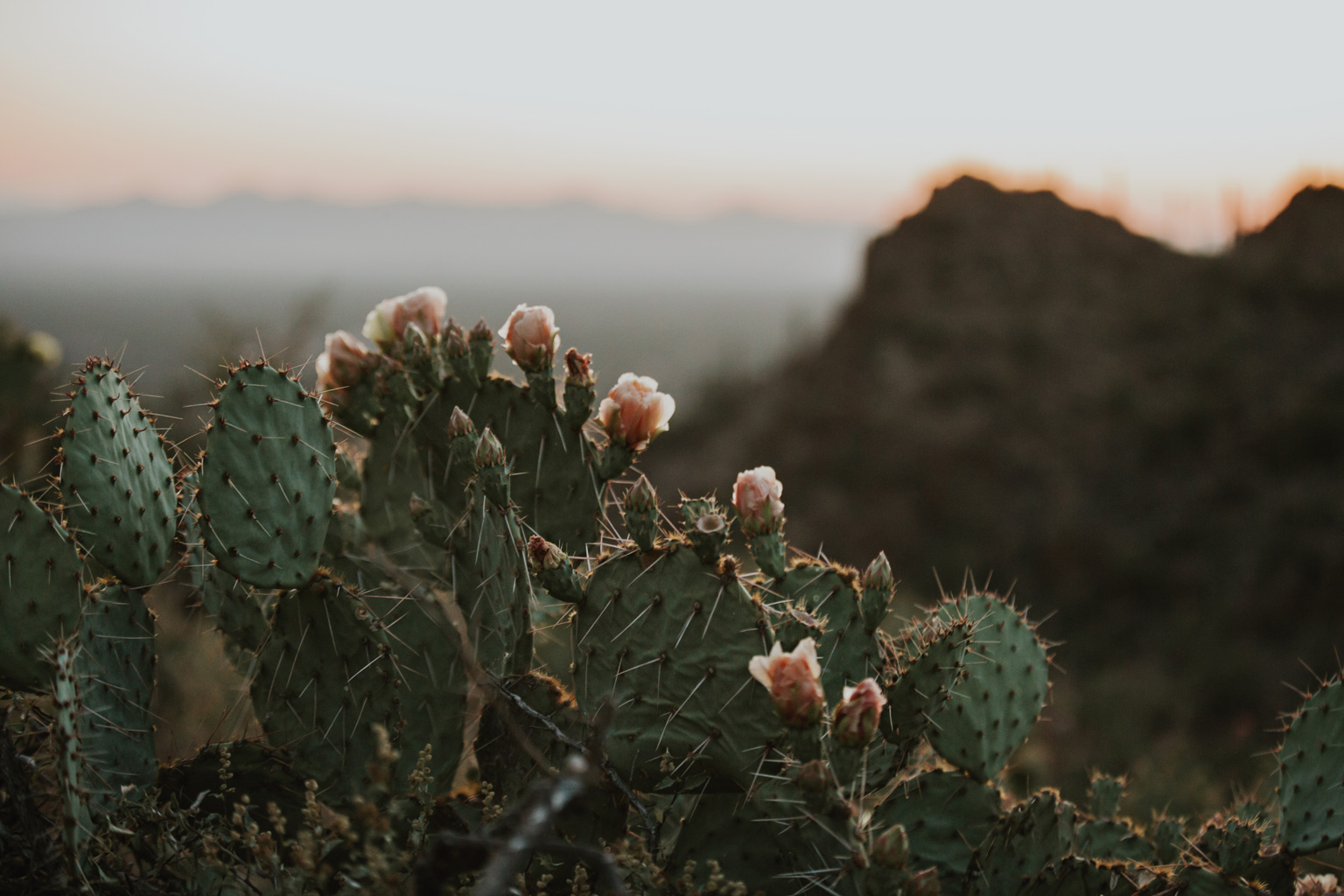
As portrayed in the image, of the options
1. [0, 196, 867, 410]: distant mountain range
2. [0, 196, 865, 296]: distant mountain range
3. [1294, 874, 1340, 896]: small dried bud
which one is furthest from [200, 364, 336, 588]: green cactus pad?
[0, 196, 865, 296]: distant mountain range

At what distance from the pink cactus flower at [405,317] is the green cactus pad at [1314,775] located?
1.71 metres

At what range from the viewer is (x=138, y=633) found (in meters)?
1.36

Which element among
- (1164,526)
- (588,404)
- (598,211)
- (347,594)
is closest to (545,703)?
(347,594)

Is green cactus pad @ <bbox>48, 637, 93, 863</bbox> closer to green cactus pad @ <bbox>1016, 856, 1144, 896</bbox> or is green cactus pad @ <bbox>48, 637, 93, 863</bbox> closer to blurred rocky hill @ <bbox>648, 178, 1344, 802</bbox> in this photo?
green cactus pad @ <bbox>1016, 856, 1144, 896</bbox>

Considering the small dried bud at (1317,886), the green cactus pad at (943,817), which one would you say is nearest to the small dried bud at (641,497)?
the green cactus pad at (943,817)

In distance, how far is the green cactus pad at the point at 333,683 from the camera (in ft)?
4.56

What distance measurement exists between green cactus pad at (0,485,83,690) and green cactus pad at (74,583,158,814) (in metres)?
0.05

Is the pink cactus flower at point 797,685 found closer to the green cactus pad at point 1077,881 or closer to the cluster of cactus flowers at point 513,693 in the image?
the cluster of cactus flowers at point 513,693

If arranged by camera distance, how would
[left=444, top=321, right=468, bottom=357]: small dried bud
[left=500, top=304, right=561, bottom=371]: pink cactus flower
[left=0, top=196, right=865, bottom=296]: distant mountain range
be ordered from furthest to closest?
[left=0, top=196, right=865, bottom=296]: distant mountain range → [left=444, top=321, right=468, bottom=357]: small dried bud → [left=500, top=304, right=561, bottom=371]: pink cactus flower

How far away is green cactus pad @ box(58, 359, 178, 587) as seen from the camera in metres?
1.32

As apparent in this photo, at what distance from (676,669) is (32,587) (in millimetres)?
945

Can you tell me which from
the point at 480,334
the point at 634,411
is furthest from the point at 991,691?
the point at 480,334

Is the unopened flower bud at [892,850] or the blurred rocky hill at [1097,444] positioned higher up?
the unopened flower bud at [892,850]

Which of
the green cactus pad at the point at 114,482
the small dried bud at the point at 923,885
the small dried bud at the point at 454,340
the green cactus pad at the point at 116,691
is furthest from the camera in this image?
the small dried bud at the point at 454,340
